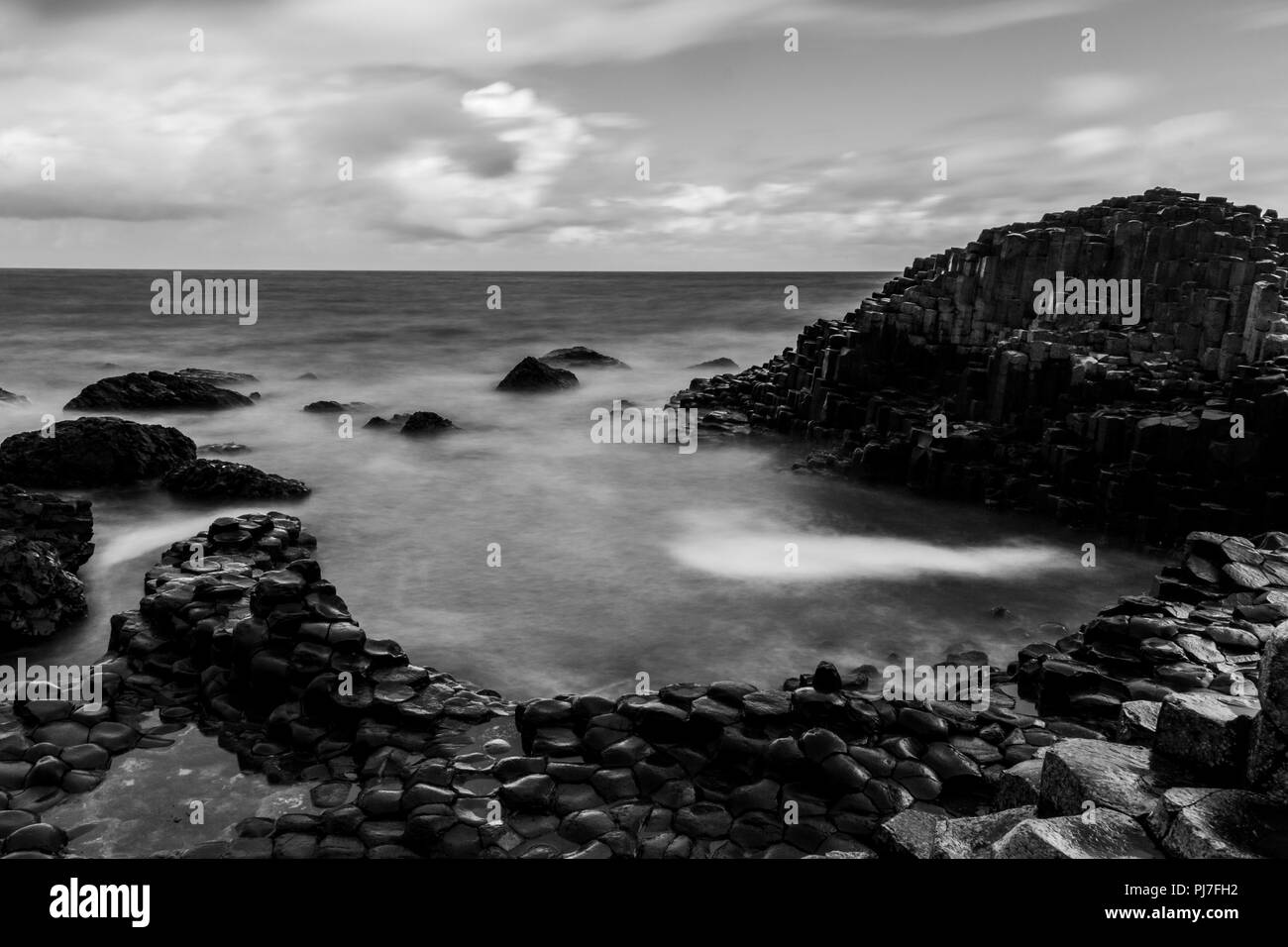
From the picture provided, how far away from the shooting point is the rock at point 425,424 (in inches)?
1073

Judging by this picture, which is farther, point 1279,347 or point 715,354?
point 715,354

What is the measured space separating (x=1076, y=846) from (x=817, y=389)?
22.6 m

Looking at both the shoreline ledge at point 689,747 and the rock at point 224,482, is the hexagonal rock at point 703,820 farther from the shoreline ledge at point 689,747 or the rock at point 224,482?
the rock at point 224,482

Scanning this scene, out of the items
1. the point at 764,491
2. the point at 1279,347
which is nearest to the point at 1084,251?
the point at 1279,347

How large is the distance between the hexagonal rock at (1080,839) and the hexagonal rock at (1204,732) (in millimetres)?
825

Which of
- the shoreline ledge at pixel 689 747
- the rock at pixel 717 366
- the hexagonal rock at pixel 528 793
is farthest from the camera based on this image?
the rock at pixel 717 366

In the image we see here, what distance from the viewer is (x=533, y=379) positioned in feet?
116

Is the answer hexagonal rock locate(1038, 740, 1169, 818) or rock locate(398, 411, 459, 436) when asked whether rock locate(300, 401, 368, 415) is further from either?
hexagonal rock locate(1038, 740, 1169, 818)

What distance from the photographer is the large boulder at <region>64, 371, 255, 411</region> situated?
93.0 feet

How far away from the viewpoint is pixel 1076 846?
5.30 m

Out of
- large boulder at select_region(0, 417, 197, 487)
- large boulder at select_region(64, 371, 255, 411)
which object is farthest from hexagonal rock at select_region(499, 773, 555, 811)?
large boulder at select_region(64, 371, 255, 411)

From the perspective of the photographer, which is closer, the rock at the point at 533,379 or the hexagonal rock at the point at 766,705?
the hexagonal rock at the point at 766,705

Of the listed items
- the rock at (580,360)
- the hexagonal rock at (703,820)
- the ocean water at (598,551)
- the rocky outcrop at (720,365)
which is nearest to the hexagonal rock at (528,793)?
the hexagonal rock at (703,820)
